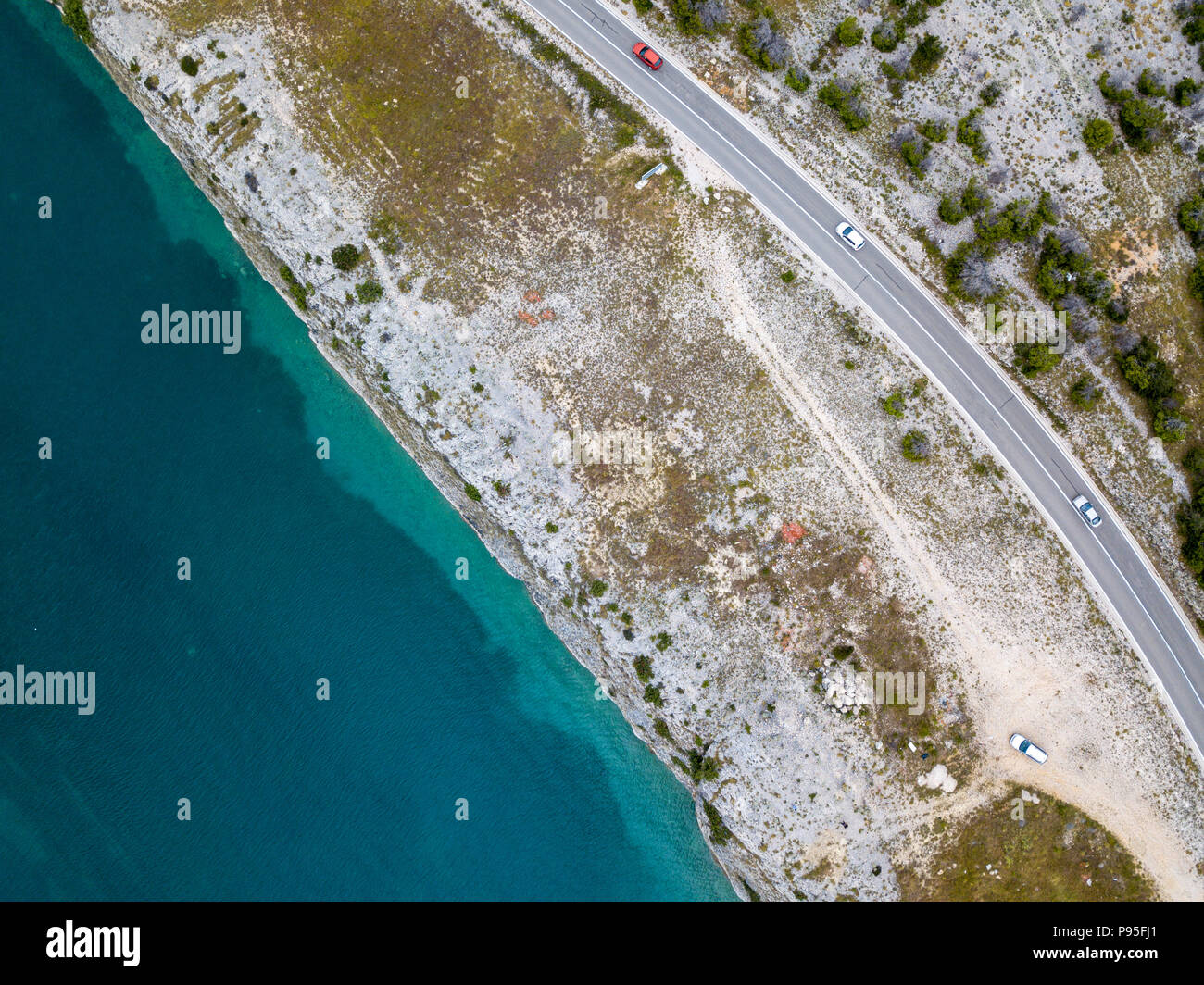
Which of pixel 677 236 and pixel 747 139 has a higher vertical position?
pixel 747 139

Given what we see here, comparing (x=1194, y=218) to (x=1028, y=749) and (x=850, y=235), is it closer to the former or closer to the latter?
(x=850, y=235)

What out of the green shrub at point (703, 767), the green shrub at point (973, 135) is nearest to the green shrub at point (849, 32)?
the green shrub at point (973, 135)

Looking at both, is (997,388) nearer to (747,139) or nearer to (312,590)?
(747,139)

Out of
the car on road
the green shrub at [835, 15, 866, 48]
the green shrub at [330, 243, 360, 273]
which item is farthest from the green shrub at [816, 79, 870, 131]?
the green shrub at [330, 243, 360, 273]

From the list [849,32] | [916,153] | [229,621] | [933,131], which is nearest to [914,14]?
[849,32]

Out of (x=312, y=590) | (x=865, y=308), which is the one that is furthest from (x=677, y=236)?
(x=312, y=590)
